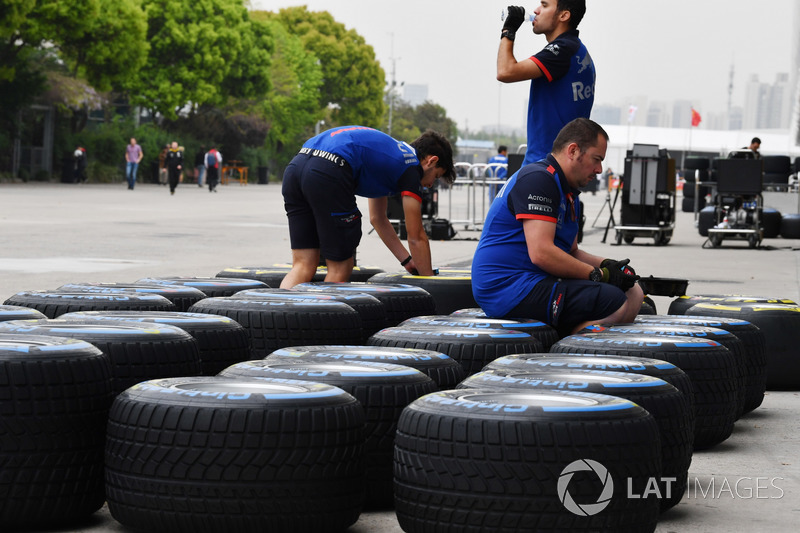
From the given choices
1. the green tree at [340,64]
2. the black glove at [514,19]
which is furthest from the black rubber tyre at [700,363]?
the green tree at [340,64]

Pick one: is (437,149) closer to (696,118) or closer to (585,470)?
(585,470)

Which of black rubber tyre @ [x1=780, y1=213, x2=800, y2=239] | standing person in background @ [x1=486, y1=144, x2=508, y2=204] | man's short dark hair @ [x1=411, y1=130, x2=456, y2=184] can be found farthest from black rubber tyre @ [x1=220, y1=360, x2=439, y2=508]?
black rubber tyre @ [x1=780, y1=213, x2=800, y2=239]

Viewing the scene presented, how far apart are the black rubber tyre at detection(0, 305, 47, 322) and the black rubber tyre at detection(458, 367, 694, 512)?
6.25 feet

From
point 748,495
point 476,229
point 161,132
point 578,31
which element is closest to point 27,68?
point 161,132

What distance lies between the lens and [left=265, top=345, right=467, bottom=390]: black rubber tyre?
13.1 feet

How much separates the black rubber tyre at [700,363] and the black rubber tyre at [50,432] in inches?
75.0

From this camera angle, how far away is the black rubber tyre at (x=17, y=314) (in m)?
4.56

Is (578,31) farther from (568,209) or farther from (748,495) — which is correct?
(748,495)

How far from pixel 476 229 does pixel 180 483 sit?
20.5 metres

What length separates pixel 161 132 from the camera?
57625 mm

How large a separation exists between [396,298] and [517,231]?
2.43 ft

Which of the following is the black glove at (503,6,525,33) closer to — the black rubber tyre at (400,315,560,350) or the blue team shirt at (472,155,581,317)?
the blue team shirt at (472,155,581,317)

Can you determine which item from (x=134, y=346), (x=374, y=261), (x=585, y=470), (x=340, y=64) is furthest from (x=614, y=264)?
(x=340, y=64)

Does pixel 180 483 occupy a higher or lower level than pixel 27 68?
lower
